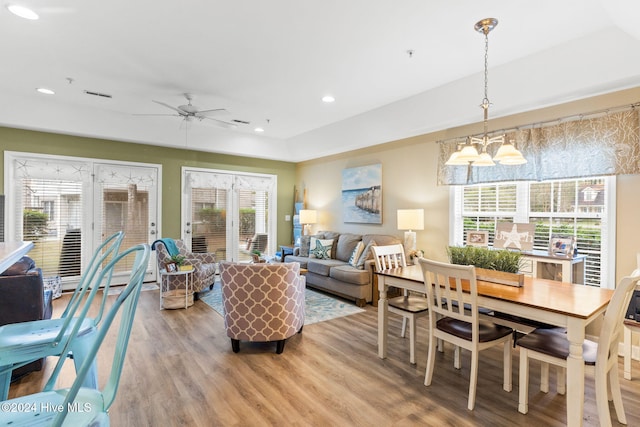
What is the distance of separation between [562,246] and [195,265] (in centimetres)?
474

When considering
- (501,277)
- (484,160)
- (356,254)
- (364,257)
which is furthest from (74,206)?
(501,277)

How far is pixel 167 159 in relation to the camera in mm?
6090

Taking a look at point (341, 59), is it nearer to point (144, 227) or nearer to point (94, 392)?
point (94, 392)

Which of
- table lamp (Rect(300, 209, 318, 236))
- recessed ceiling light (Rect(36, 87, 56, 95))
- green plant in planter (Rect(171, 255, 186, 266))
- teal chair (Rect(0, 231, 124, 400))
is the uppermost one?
recessed ceiling light (Rect(36, 87, 56, 95))

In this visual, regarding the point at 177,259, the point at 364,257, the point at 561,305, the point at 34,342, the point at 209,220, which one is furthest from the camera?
the point at 209,220

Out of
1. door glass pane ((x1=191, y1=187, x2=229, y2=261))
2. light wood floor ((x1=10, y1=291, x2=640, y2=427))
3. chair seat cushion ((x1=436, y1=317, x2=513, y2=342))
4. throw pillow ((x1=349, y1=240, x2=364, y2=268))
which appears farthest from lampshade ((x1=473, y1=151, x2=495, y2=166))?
door glass pane ((x1=191, y1=187, x2=229, y2=261))

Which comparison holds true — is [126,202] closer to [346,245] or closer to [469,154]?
[346,245]

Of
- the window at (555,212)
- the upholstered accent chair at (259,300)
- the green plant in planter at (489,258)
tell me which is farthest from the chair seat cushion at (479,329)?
the window at (555,212)

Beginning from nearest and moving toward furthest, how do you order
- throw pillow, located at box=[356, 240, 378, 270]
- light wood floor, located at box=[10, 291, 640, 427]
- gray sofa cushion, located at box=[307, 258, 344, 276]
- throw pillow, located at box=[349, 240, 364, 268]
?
light wood floor, located at box=[10, 291, 640, 427], throw pillow, located at box=[356, 240, 378, 270], throw pillow, located at box=[349, 240, 364, 268], gray sofa cushion, located at box=[307, 258, 344, 276]

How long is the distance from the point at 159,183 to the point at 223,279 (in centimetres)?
377

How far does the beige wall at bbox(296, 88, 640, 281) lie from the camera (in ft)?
10.00

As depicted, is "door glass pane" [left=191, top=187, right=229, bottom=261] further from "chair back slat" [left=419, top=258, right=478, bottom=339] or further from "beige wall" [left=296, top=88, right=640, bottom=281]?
"chair back slat" [left=419, top=258, right=478, bottom=339]

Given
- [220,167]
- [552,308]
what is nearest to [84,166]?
[220,167]

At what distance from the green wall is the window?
4156 millimetres
